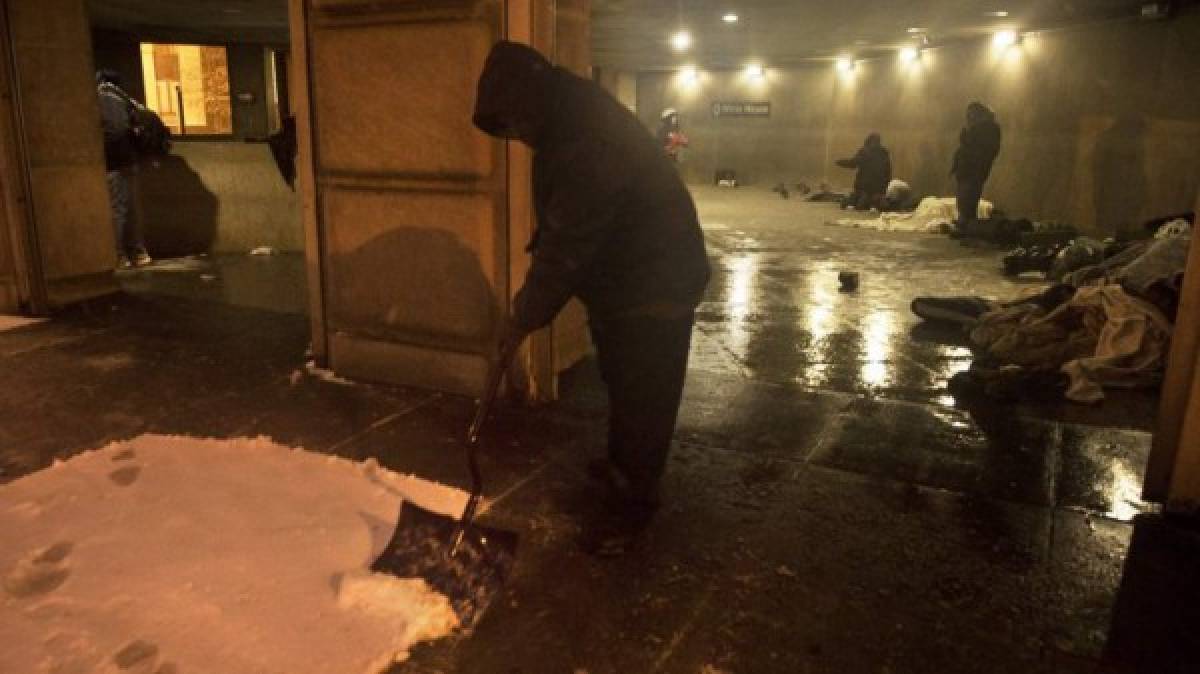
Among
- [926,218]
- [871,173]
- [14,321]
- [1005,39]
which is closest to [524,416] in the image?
[14,321]

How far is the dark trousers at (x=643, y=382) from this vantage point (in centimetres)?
322

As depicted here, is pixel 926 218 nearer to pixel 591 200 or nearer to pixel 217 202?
pixel 217 202

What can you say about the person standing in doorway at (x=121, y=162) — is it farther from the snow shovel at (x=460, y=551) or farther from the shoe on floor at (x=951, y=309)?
the shoe on floor at (x=951, y=309)

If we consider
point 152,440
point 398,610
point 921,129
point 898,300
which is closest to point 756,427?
point 398,610

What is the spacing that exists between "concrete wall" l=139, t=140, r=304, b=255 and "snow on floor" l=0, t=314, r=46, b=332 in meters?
3.53

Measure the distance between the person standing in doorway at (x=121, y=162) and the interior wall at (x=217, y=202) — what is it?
395 mm

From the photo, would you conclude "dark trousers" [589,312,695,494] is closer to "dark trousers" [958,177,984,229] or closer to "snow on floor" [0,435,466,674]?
"snow on floor" [0,435,466,674]

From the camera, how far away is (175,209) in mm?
10000

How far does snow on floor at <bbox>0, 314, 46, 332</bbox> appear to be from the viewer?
20.5 ft

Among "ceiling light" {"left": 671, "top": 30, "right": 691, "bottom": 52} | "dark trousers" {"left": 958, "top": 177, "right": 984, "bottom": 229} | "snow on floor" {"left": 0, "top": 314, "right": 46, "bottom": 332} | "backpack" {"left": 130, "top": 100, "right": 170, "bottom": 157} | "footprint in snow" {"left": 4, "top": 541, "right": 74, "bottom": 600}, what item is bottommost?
"footprint in snow" {"left": 4, "top": 541, "right": 74, "bottom": 600}

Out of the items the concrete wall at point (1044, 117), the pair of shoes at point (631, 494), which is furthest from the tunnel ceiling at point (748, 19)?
the pair of shoes at point (631, 494)

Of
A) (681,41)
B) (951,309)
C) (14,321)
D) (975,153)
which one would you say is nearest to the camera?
(14,321)

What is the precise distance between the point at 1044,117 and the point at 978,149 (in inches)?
92.6

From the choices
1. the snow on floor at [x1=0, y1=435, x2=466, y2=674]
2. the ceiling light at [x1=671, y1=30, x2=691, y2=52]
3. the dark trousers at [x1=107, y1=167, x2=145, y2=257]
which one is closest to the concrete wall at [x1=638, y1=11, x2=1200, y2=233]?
the ceiling light at [x1=671, y1=30, x2=691, y2=52]
